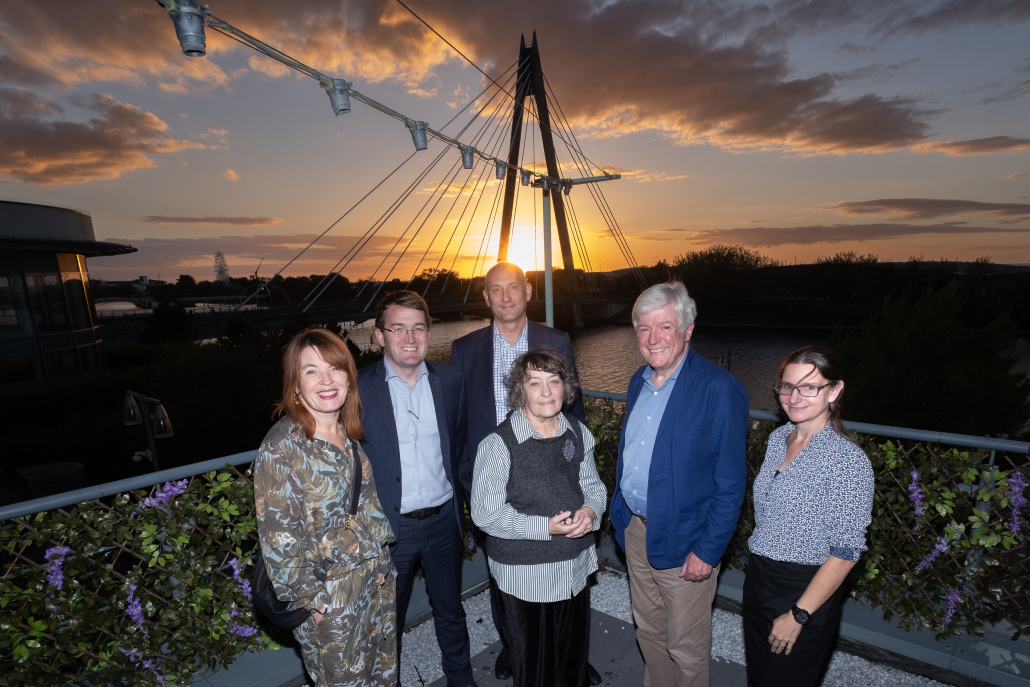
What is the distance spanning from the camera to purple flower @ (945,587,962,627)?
8.79ft

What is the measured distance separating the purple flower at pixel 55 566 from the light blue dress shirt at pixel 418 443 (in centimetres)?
144

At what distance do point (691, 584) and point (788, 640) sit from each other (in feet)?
1.49

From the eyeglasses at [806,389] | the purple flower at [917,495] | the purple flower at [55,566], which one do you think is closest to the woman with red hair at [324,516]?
the purple flower at [55,566]

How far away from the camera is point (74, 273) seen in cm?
1847

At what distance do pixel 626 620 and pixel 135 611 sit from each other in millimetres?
2650

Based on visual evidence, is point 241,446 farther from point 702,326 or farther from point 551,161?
point 702,326

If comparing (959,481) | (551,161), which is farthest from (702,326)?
(959,481)

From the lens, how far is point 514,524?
1.92 m

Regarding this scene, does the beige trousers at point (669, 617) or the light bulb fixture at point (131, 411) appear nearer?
the beige trousers at point (669, 617)

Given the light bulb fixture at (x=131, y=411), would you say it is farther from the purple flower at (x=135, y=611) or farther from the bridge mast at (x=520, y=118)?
the bridge mast at (x=520, y=118)

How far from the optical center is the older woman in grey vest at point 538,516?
1.94m

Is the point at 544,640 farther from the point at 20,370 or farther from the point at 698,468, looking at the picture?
the point at 20,370

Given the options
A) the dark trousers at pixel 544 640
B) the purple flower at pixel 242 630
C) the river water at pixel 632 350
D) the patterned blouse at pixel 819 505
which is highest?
the patterned blouse at pixel 819 505

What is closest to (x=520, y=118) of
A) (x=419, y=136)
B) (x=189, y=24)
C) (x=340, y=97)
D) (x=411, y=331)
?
(x=419, y=136)
